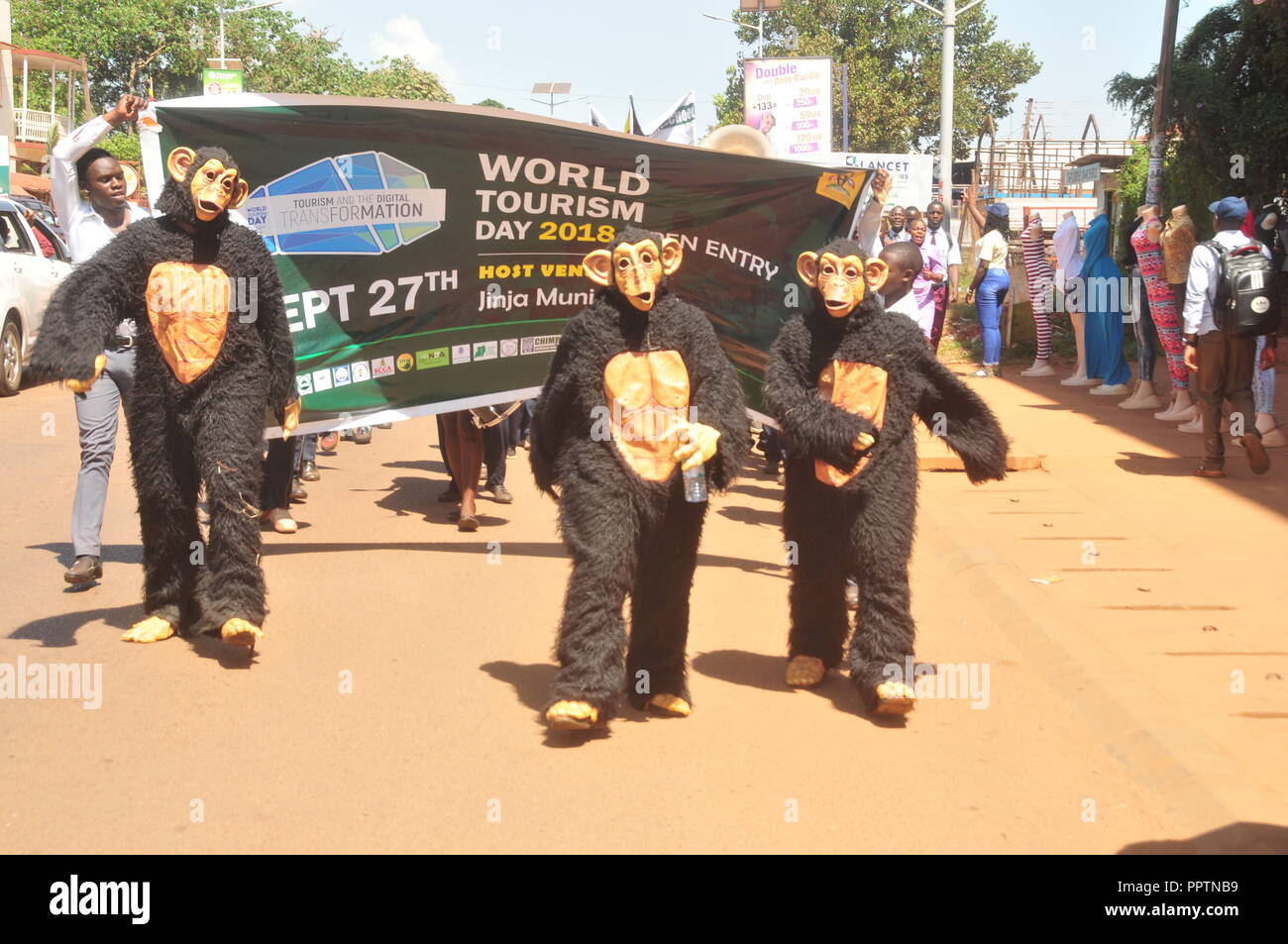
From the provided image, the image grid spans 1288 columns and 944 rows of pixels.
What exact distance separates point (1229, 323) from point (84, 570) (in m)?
7.67

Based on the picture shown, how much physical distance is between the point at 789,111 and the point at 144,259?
25.9 metres

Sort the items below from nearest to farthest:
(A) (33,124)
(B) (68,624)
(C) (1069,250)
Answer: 1. (B) (68,624)
2. (C) (1069,250)
3. (A) (33,124)

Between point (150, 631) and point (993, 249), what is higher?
point (993, 249)

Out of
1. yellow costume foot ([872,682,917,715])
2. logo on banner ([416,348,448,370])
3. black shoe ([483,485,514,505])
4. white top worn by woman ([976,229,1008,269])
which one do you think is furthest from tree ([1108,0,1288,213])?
yellow costume foot ([872,682,917,715])

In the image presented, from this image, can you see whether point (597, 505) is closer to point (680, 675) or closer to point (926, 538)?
point (680, 675)

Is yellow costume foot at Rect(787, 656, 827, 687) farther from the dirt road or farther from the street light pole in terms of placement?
the street light pole

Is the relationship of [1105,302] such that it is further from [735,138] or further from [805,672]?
[805,672]

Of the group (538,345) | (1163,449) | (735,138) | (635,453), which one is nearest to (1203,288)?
(1163,449)

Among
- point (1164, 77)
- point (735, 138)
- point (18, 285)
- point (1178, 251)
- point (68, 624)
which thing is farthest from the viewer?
point (1164, 77)

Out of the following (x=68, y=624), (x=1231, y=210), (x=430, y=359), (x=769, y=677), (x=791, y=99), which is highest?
(x=791, y=99)

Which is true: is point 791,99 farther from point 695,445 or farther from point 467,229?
point 695,445

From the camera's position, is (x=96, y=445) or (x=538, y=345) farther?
(x=538, y=345)

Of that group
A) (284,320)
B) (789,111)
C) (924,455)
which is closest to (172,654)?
(284,320)

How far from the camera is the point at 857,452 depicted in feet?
17.9
